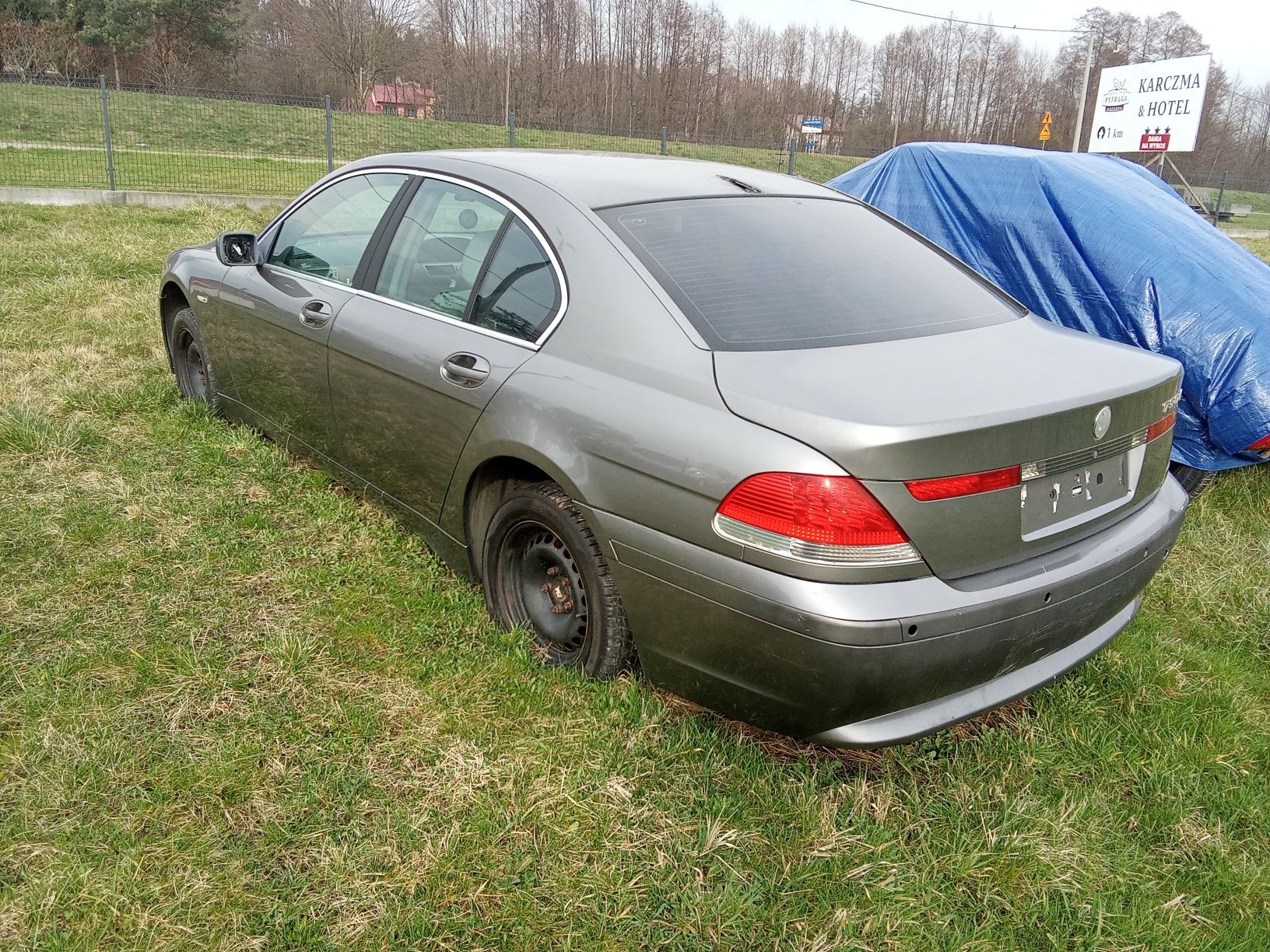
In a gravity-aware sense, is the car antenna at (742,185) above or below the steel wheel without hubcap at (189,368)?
above

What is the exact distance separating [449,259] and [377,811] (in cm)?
176

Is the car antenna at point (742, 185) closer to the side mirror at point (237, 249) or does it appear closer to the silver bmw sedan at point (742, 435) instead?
the silver bmw sedan at point (742, 435)

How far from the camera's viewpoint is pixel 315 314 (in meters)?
3.56

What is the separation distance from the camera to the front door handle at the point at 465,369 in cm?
277

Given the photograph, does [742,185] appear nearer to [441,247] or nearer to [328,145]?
[441,247]

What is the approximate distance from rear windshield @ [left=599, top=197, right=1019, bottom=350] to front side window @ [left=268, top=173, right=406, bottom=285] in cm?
127

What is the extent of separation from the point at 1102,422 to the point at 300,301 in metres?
2.90

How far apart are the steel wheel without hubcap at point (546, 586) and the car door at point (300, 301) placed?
1.18 meters

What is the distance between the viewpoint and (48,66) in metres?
37.5

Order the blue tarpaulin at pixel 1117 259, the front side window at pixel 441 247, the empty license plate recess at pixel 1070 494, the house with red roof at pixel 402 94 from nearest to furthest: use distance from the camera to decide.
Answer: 1. the empty license plate recess at pixel 1070 494
2. the front side window at pixel 441 247
3. the blue tarpaulin at pixel 1117 259
4. the house with red roof at pixel 402 94

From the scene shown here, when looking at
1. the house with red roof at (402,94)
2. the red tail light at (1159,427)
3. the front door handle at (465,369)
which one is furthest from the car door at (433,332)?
the house with red roof at (402,94)

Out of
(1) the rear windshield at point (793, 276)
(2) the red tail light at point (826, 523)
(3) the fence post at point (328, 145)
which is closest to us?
(2) the red tail light at point (826, 523)

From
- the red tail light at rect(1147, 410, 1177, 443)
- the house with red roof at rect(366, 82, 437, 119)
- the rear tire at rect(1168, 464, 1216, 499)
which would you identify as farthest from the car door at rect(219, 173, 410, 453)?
the house with red roof at rect(366, 82, 437, 119)

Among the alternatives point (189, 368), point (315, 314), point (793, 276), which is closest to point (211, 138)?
point (189, 368)
